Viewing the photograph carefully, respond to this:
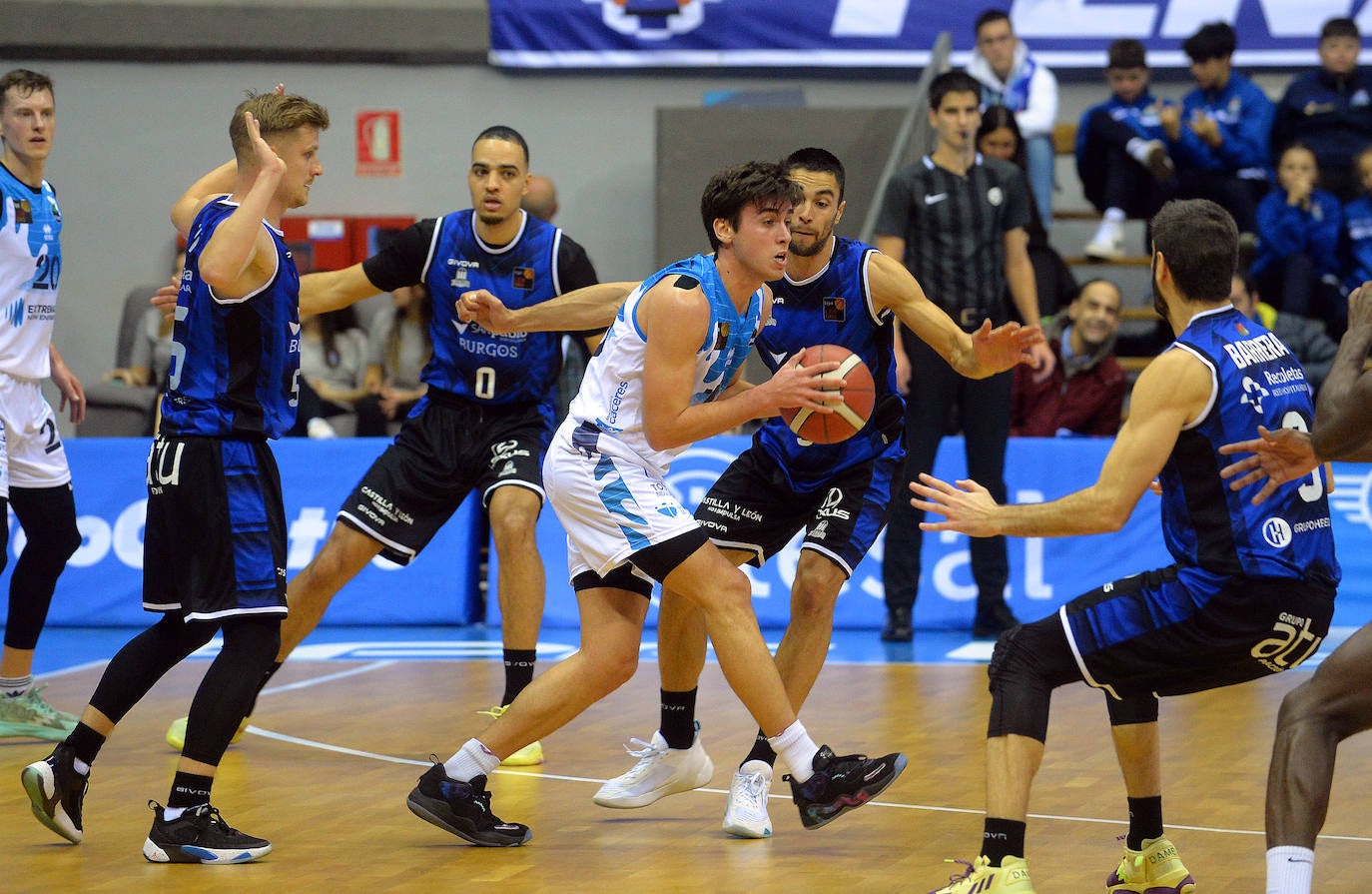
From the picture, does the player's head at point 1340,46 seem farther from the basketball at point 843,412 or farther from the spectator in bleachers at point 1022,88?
the basketball at point 843,412

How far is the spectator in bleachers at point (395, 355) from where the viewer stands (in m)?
11.2

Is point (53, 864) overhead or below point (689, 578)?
below

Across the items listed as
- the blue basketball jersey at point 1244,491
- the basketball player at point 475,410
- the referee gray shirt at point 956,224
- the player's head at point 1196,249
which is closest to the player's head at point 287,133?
the basketball player at point 475,410

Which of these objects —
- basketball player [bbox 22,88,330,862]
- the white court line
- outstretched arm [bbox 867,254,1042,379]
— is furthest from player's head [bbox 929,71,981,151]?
basketball player [bbox 22,88,330,862]

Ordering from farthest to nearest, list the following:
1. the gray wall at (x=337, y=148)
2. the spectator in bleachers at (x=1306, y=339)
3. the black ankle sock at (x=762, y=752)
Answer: the gray wall at (x=337, y=148)
the spectator in bleachers at (x=1306, y=339)
the black ankle sock at (x=762, y=752)

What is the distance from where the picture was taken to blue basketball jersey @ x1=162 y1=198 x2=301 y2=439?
195 inches

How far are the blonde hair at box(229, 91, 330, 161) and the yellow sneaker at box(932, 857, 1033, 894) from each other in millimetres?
2890

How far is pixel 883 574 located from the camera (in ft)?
31.2

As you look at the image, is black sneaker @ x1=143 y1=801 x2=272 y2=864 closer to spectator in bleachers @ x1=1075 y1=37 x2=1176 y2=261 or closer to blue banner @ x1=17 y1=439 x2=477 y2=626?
blue banner @ x1=17 y1=439 x2=477 y2=626

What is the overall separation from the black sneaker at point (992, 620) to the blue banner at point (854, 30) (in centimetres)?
566

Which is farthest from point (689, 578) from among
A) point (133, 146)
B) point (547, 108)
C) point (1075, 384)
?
point (133, 146)

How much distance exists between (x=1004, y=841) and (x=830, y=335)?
216 centimetres

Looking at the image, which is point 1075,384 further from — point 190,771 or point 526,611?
point 190,771

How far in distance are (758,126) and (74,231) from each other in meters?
6.23
